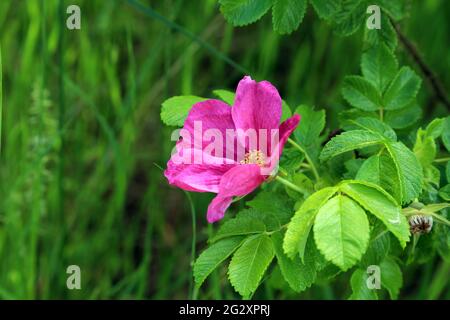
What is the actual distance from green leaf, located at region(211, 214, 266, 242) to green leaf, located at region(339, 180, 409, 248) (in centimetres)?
15

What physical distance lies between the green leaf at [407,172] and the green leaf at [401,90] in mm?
238

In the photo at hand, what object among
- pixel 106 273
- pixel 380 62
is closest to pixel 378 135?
pixel 380 62

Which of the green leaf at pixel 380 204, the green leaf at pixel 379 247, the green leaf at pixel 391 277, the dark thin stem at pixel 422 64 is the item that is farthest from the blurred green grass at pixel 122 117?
the green leaf at pixel 380 204

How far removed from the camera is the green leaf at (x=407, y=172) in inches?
33.5

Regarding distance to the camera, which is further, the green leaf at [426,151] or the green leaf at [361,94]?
the green leaf at [361,94]

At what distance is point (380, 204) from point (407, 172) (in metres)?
0.07

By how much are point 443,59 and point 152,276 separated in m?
0.87

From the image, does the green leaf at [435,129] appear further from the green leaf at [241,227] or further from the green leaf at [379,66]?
the green leaf at [241,227]

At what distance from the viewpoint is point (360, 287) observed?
1083 mm

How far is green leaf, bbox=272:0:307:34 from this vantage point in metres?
0.98

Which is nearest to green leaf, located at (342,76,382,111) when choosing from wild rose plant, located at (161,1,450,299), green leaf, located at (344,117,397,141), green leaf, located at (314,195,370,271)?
wild rose plant, located at (161,1,450,299)

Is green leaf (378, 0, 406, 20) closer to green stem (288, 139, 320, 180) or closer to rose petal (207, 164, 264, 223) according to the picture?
green stem (288, 139, 320, 180)

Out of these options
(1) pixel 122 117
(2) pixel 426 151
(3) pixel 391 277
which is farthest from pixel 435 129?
(1) pixel 122 117
